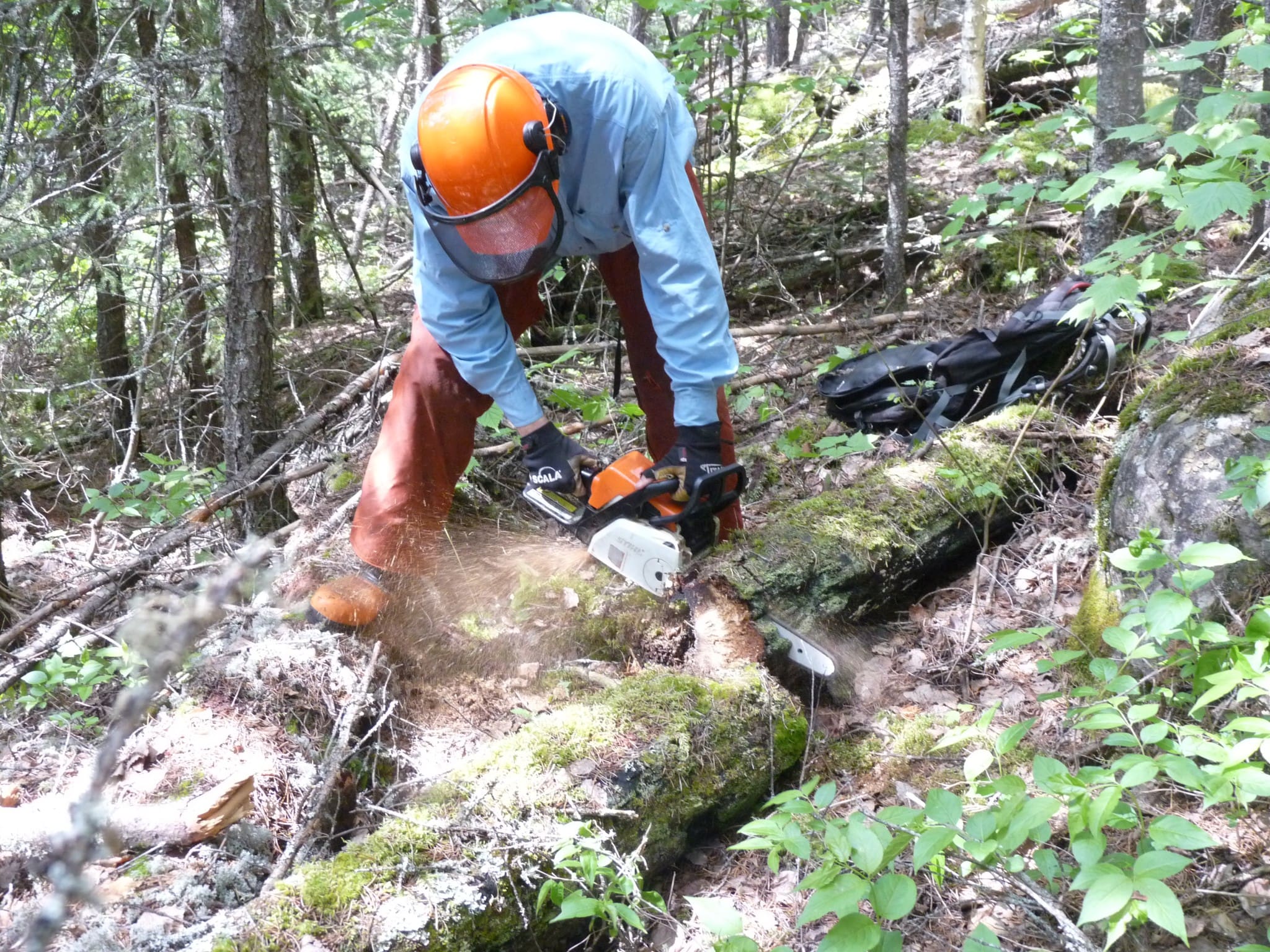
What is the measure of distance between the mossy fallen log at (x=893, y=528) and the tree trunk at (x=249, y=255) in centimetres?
251

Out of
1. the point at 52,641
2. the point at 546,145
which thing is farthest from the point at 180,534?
the point at 546,145

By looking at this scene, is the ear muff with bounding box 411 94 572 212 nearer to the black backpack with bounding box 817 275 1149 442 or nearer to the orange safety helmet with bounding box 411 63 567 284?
the orange safety helmet with bounding box 411 63 567 284

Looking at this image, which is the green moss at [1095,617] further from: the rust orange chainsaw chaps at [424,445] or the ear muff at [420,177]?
the ear muff at [420,177]

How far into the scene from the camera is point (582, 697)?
279 centimetres

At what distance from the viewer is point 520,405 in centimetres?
306

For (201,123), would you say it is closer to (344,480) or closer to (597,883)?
(344,480)

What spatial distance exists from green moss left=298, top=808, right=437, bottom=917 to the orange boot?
1.01 metres

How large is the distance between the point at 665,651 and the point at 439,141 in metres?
1.77

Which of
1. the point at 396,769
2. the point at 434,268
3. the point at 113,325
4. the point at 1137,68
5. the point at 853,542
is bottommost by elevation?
the point at 396,769

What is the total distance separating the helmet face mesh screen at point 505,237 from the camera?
250cm

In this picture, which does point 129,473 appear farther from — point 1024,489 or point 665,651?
point 1024,489

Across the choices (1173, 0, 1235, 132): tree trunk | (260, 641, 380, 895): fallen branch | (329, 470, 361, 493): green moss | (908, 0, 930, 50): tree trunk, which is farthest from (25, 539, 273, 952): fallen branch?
(908, 0, 930, 50): tree trunk

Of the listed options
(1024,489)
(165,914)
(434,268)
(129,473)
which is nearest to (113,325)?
(129,473)

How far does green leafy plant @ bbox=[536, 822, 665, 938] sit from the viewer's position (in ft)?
6.10
